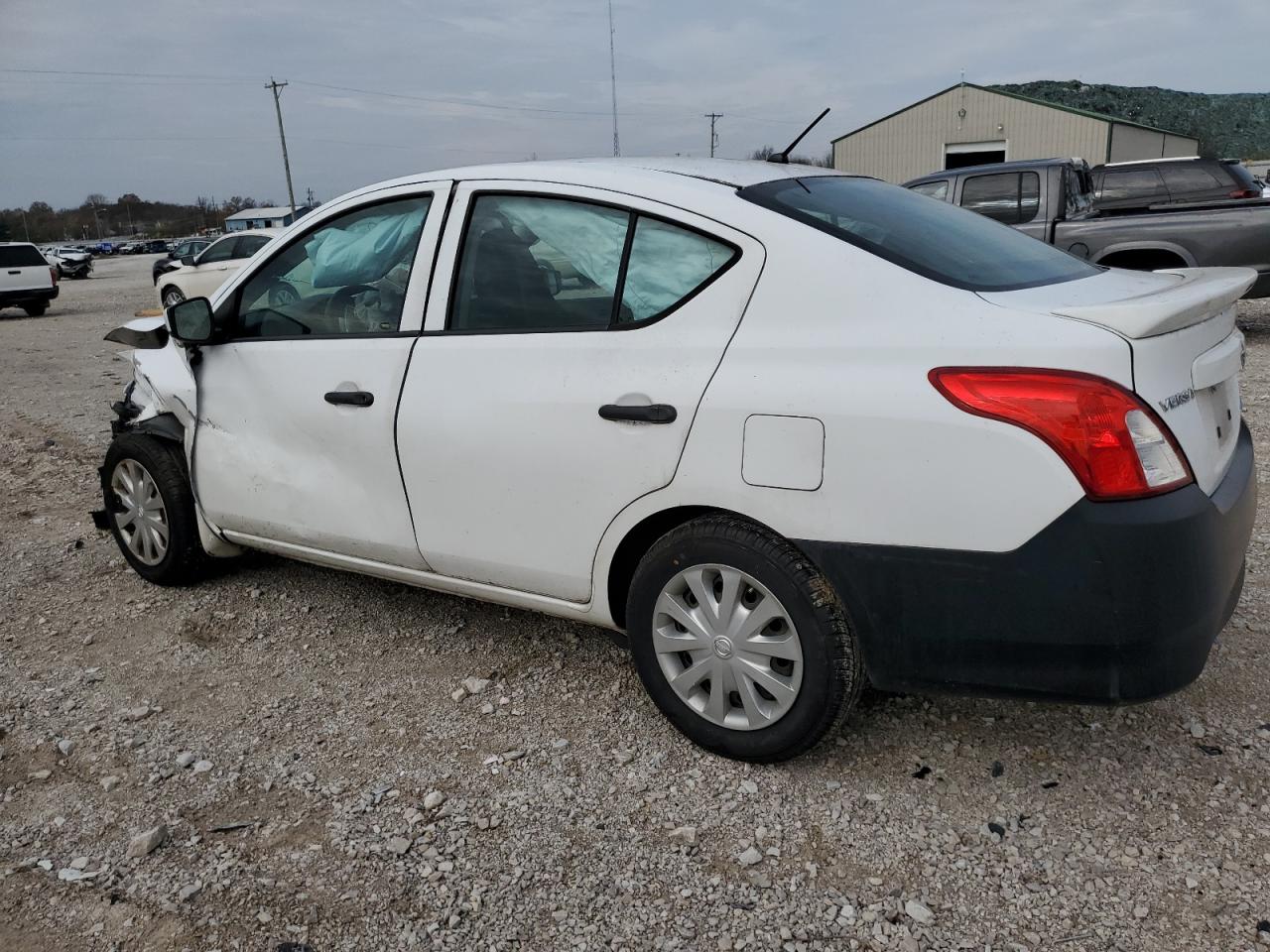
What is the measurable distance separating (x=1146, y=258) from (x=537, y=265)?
861 cm

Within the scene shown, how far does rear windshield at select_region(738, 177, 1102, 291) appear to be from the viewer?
8.59 ft

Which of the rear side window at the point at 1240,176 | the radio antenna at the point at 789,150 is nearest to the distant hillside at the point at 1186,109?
the rear side window at the point at 1240,176

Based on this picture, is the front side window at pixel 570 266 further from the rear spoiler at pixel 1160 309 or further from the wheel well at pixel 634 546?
the rear spoiler at pixel 1160 309

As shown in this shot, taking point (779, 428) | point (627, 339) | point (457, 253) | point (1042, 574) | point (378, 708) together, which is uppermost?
point (457, 253)

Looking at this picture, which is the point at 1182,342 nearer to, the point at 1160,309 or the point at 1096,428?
the point at 1160,309

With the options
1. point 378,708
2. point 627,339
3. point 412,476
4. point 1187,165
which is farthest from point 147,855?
point 1187,165

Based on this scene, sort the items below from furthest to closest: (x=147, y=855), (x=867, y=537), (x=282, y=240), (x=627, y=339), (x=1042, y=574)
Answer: (x=282, y=240)
(x=627, y=339)
(x=147, y=855)
(x=867, y=537)
(x=1042, y=574)

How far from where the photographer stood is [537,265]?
120 inches

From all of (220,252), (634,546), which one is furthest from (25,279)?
(634,546)

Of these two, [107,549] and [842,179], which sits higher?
[842,179]

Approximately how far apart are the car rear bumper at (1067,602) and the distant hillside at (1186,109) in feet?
252

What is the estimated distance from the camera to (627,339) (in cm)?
277

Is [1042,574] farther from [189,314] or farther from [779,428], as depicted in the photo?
[189,314]

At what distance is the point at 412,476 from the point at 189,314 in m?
1.22
